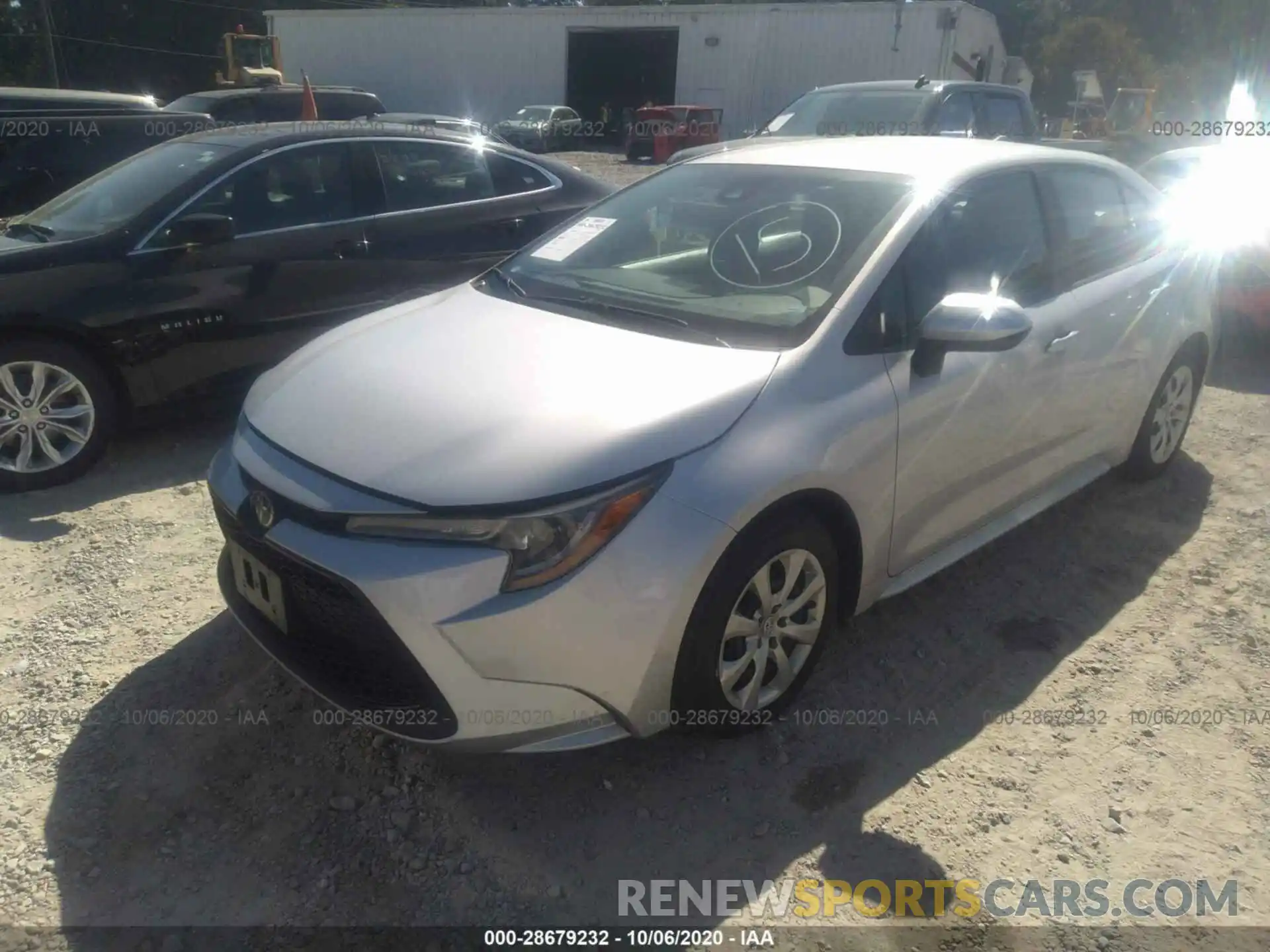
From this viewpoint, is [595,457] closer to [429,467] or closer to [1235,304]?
[429,467]

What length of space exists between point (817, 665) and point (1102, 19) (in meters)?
56.4

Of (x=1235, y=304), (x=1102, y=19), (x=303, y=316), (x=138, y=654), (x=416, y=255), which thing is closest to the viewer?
(x=138, y=654)

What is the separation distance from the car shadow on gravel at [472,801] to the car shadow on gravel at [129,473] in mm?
1270

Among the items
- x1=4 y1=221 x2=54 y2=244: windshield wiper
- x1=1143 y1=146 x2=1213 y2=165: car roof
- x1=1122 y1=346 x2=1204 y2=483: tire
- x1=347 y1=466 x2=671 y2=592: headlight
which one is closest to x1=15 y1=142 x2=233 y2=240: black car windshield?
x1=4 y1=221 x2=54 y2=244: windshield wiper

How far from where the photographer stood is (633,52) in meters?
35.3

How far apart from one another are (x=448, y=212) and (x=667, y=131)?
2184cm

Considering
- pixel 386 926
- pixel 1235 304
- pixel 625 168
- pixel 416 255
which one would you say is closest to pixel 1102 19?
pixel 625 168

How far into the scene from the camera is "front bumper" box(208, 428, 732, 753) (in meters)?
2.12

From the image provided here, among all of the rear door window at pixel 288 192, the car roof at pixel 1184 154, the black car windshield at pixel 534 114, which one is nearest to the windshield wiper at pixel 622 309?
the rear door window at pixel 288 192

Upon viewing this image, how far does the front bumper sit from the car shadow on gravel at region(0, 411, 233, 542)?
216 cm

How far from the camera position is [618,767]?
263 cm

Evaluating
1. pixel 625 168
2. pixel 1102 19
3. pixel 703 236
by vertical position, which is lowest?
pixel 625 168

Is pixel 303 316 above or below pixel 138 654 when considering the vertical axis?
above

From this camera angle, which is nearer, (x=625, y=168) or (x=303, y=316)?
(x=303, y=316)
